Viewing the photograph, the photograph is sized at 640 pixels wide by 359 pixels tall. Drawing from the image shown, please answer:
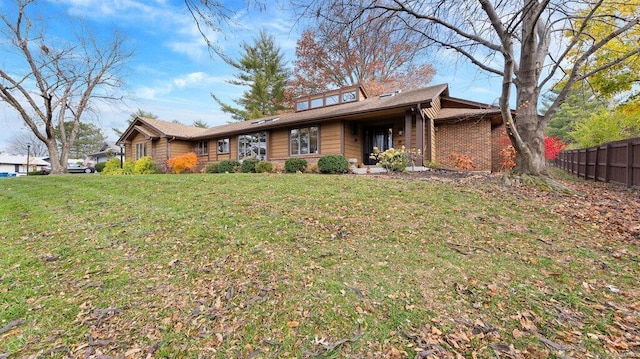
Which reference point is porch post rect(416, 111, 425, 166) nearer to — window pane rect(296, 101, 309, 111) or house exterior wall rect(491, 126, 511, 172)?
house exterior wall rect(491, 126, 511, 172)

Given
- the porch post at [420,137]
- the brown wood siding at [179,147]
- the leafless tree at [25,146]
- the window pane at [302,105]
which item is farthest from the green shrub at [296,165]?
the leafless tree at [25,146]

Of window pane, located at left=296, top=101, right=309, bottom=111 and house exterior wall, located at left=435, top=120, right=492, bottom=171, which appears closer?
house exterior wall, located at left=435, top=120, right=492, bottom=171

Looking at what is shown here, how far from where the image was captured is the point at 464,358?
203 cm

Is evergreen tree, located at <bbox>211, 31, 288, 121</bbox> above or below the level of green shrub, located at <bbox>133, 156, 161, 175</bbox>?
above

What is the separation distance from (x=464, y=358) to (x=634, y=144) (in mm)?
8791

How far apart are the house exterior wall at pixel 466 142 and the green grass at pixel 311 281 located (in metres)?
7.95

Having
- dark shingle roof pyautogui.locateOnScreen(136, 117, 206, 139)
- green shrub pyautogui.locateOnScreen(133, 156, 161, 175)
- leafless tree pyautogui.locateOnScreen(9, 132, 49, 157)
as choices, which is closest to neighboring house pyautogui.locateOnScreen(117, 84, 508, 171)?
dark shingle roof pyautogui.locateOnScreen(136, 117, 206, 139)

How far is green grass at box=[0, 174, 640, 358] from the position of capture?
2.22 metres

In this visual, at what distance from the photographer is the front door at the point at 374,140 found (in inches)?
542

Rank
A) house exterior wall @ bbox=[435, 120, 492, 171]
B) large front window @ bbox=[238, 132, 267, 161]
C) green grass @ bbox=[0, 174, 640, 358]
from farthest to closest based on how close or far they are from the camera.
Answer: large front window @ bbox=[238, 132, 267, 161], house exterior wall @ bbox=[435, 120, 492, 171], green grass @ bbox=[0, 174, 640, 358]

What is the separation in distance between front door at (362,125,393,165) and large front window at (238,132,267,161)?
5600 millimetres

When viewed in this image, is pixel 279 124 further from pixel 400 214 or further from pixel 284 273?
pixel 284 273

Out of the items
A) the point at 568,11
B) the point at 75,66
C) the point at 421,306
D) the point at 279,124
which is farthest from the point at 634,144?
the point at 75,66

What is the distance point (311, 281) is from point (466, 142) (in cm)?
1240
